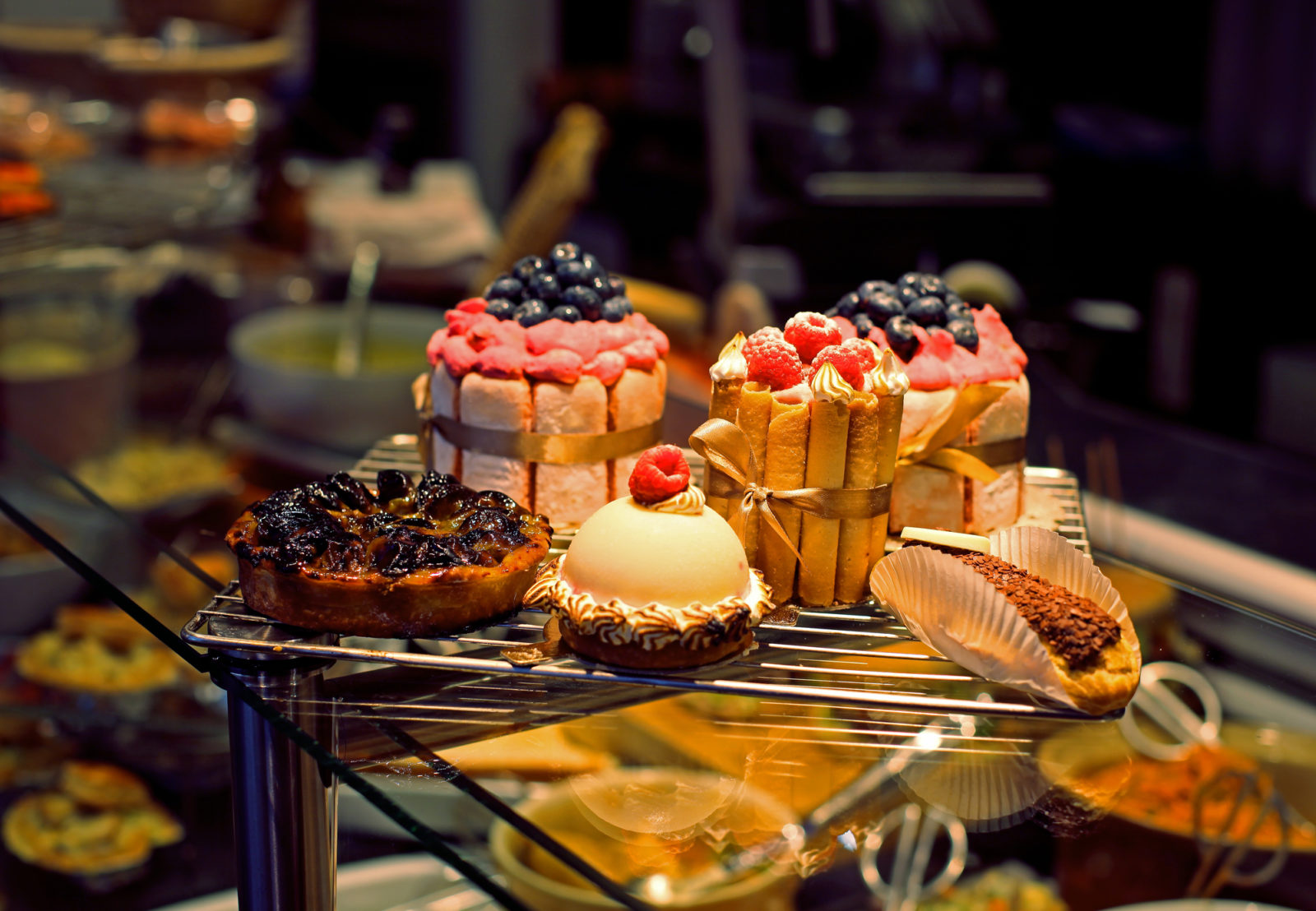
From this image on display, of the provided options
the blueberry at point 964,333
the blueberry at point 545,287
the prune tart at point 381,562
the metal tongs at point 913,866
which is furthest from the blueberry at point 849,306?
the metal tongs at point 913,866

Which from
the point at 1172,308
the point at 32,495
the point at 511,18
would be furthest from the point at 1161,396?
the point at 511,18

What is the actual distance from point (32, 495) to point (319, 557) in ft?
3.74

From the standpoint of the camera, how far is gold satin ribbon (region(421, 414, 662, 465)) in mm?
1391

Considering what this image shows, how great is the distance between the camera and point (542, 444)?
1.39m

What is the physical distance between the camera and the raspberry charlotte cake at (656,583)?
3.51 ft

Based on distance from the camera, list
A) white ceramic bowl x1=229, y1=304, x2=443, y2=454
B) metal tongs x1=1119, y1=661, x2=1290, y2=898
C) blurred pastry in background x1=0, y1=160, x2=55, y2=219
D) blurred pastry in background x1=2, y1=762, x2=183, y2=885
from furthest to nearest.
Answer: white ceramic bowl x1=229, y1=304, x2=443, y2=454 → blurred pastry in background x1=0, y1=160, x2=55, y2=219 → blurred pastry in background x1=2, y1=762, x2=183, y2=885 → metal tongs x1=1119, y1=661, x2=1290, y2=898

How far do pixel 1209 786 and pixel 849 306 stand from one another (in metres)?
0.87

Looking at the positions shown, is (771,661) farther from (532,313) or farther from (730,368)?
(532,313)

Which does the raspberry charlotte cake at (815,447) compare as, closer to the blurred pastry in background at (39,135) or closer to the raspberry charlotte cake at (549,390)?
the raspberry charlotte cake at (549,390)

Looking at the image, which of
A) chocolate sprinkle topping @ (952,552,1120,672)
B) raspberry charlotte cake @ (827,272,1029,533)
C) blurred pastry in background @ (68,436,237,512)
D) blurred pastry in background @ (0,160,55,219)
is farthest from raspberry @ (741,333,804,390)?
blurred pastry in background @ (0,160,55,219)

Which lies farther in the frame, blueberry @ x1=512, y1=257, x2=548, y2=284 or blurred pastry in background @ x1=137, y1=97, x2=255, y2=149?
blurred pastry in background @ x1=137, y1=97, x2=255, y2=149

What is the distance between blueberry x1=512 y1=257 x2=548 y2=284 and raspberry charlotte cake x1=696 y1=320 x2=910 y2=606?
31 centimetres

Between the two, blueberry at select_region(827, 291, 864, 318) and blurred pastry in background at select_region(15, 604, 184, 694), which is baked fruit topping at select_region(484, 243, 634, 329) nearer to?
blueberry at select_region(827, 291, 864, 318)

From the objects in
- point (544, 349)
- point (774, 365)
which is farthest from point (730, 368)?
point (544, 349)
